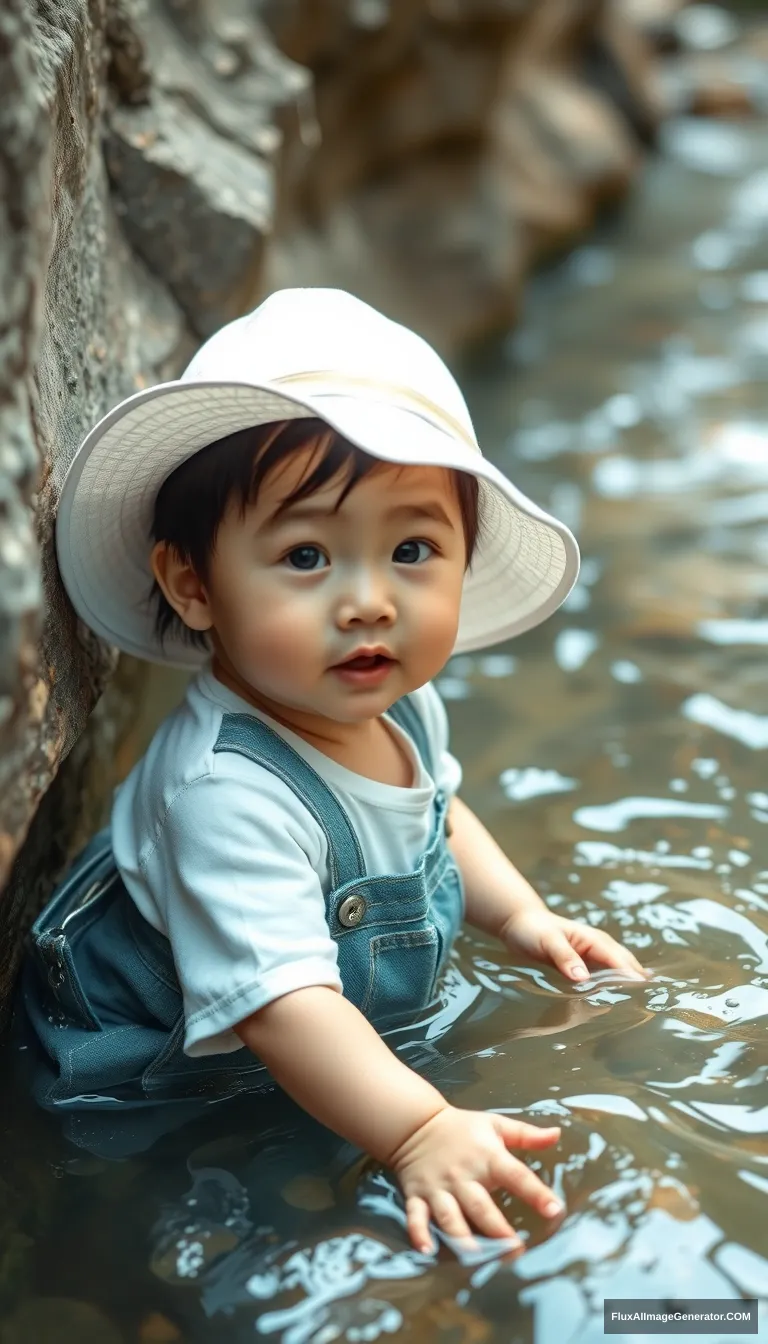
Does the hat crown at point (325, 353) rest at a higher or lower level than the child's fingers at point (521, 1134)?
higher

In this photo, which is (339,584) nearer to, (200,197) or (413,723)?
(413,723)

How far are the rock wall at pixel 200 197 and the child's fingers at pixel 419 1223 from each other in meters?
0.48

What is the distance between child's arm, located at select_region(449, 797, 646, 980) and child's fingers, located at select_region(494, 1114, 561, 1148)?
0.39 m

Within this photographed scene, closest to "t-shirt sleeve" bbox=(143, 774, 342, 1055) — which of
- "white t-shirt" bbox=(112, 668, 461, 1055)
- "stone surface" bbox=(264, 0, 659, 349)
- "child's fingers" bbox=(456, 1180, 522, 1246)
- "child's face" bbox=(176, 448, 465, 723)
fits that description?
"white t-shirt" bbox=(112, 668, 461, 1055)

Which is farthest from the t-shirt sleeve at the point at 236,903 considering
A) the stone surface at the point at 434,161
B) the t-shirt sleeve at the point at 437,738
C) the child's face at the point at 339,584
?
the stone surface at the point at 434,161

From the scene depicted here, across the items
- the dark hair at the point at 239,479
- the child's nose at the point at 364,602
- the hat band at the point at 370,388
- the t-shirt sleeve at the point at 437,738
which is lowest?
the t-shirt sleeve at the point at 437,738

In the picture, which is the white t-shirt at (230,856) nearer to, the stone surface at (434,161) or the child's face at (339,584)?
the child's face at (339,584)

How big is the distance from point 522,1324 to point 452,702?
1.42 metres

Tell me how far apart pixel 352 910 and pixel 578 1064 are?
0.28 m

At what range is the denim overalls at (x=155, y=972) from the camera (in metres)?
1.61

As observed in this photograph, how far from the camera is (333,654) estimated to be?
59.9 inches

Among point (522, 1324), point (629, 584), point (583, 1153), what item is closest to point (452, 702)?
point (629, 584)

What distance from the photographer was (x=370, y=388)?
4.93 feet

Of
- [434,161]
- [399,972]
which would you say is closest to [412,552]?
[399,972]
